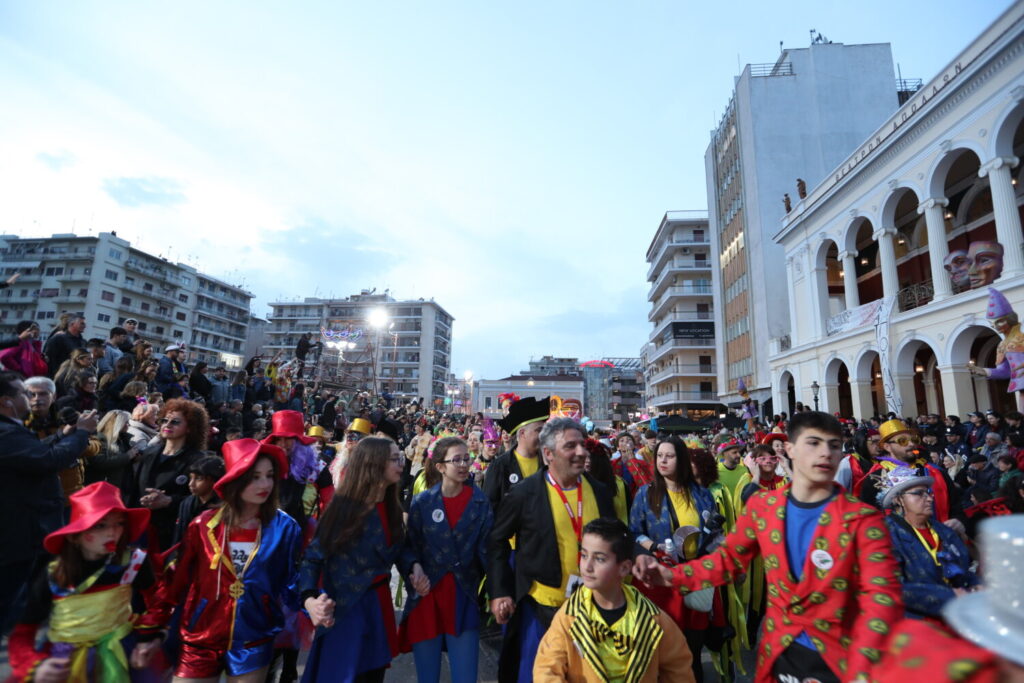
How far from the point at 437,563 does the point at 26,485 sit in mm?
2761

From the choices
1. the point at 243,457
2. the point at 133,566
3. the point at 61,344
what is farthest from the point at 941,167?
the point at 61,344

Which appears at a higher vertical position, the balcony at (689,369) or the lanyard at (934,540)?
the balcony at (689,369)

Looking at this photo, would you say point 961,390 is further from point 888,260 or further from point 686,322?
point 686,322

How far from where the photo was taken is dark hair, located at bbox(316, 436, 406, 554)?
2.82 meters

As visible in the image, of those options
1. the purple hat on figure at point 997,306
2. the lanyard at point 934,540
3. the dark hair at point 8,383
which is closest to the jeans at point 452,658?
the lanyard at point 934,540

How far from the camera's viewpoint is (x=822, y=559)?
82.7 inches

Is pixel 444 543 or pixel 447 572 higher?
pixel 444 543

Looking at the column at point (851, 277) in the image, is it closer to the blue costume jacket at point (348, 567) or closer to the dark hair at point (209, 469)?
the blue costume jacket at point (348, 567)

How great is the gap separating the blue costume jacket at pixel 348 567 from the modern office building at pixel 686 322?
43.3m

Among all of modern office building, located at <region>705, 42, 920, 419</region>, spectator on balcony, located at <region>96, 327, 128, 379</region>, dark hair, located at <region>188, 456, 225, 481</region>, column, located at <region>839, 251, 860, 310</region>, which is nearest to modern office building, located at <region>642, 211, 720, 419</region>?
modern office building, located at <region>705, 42, 920, 419</region>

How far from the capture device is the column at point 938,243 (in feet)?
50.8

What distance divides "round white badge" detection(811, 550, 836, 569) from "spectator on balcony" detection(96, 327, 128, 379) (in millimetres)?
9430

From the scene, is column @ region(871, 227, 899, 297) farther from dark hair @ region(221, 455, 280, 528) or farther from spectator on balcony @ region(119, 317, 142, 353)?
spectator on balcony @ region(119, 317, 142, 353)

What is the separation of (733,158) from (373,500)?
127 feet
